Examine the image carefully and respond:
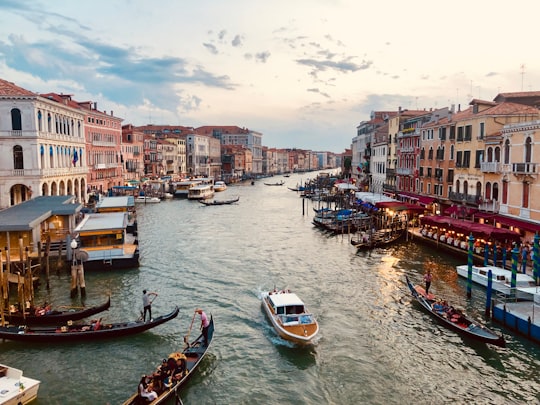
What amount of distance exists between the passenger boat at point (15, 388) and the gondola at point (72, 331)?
298cm

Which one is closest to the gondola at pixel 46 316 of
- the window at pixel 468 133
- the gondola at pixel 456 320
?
the gondola at pixel 456 320

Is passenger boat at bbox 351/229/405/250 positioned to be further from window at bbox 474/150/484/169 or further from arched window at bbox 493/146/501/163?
arched window at bbox 493/146/501/163

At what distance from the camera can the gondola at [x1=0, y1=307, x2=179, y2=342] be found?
13.4m

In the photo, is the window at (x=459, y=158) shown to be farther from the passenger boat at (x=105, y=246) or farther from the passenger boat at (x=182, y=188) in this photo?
the passenger boat at (x=182, y=188)

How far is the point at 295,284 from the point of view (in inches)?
805

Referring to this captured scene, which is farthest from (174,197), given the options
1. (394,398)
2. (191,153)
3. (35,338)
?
(394,398)

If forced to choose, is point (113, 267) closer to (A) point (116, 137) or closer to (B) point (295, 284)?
(B) point (295, 284)

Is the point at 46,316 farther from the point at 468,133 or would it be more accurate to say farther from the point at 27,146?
the point at 468,133

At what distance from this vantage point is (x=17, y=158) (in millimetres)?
31609

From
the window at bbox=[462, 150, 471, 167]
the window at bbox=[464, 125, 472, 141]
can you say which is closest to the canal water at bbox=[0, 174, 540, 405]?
the window at bbox=[462, 150, 471, 167]

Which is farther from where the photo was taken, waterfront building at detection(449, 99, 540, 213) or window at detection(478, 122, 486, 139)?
window at detection(478, 122, 486, 139)

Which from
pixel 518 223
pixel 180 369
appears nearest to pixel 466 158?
pixel 518 223

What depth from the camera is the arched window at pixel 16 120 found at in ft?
101

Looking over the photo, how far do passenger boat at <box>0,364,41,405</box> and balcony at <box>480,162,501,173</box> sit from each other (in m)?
23.8
